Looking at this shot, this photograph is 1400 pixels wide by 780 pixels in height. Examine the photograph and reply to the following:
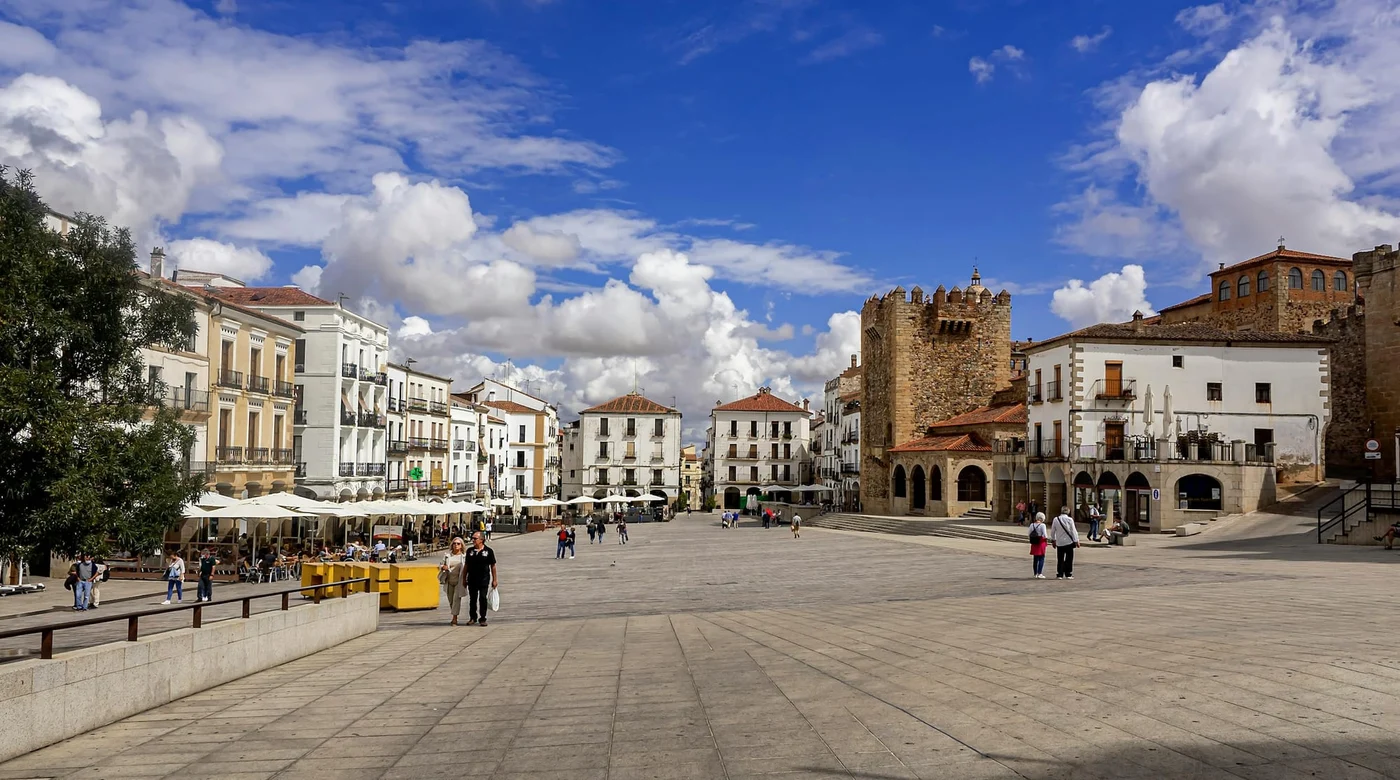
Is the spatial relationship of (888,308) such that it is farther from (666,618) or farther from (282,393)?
(666,618)

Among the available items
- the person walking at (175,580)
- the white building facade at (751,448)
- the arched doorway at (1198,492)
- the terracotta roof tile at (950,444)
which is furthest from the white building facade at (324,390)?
the white building facade at (751,448)

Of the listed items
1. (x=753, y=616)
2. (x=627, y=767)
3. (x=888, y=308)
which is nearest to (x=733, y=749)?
(x=627, y=767)

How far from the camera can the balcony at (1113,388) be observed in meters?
39.9

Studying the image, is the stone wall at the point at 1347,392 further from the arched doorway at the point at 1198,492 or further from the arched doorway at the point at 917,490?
the arched doorway at the point at 917,490

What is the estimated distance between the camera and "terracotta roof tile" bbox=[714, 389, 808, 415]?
3794 inches

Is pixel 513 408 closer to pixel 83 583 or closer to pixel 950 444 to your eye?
pixel 950 444

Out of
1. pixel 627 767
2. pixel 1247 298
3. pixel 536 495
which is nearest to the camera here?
pixel 627 767

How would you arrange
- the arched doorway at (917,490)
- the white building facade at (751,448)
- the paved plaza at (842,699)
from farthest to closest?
1. the white building facade at (751,448)
2. the arched doorway at (917,490)
3. the paved plaza at (842,699)

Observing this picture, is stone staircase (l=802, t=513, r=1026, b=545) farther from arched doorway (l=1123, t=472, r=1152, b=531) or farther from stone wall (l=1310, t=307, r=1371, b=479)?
stone wall (l=1310, t=307, r=1371, b=479)

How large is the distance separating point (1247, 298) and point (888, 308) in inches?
826

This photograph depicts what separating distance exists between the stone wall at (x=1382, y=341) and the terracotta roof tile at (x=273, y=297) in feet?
158

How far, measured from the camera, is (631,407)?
308 feet

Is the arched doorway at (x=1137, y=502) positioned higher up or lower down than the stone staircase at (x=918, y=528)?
higher up

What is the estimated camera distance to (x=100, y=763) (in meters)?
7.26
